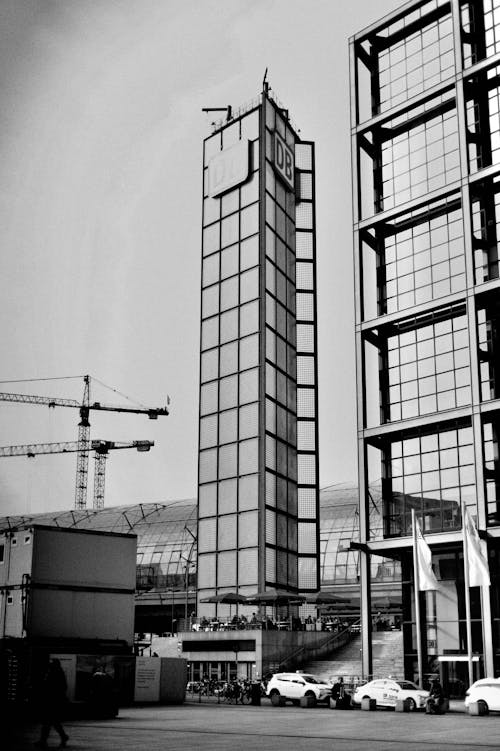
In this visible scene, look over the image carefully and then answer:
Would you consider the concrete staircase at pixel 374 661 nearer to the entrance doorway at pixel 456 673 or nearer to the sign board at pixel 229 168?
the entrance doorway at pixel 456 673

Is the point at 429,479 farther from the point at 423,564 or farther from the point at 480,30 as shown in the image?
the point at 480,30

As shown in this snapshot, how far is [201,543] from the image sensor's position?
72.9 metres

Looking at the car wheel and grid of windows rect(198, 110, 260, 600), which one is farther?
grid of windows rect(198, 110, 260, 600)

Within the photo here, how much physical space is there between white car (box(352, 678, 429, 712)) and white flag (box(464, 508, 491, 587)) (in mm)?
6660

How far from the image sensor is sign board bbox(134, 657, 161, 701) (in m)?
44.4

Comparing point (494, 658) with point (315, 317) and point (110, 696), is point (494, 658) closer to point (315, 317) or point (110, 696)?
point (110, 696)

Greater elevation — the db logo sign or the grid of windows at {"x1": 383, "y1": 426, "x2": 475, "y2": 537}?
the db logo sign

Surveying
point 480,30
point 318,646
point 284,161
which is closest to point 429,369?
point 318,646

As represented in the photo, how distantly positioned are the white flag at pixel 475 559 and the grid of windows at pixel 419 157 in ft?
72.5

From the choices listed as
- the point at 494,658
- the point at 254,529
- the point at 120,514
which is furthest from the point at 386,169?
the point at 120,514

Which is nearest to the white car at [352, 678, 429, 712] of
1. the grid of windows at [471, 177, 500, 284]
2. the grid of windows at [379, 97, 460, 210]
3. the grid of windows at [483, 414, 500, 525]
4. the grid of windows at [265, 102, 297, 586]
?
the grid of windows at [483, 414, 500, 525]

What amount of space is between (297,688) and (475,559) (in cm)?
1142

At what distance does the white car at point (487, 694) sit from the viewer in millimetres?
39656

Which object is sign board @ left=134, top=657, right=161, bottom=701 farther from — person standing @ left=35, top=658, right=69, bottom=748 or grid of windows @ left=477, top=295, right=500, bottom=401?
grid of windows @ left=477, top=295, right=500, bottom=401
